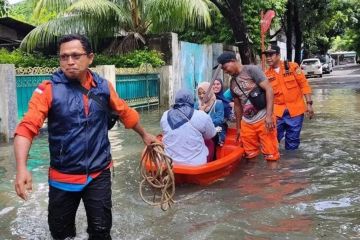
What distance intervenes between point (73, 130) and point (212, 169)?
2.89 metres

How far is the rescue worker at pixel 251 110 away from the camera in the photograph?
680 cm

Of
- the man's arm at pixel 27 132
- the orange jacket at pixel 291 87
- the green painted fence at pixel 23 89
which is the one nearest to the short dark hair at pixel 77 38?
the man's arm at pixel 27 132

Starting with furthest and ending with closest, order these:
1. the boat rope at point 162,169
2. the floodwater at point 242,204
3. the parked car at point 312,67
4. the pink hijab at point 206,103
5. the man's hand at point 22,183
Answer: the parked car at point 312,67, the pink hijab at point 206,103, the floodwater at point 242,204, the boat rope at point 162,169, the man's hand at point 22,183

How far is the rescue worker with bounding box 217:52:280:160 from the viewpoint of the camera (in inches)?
268

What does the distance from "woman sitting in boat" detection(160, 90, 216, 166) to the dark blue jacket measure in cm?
236

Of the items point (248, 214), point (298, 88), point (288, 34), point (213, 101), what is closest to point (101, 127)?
point (248, 214)

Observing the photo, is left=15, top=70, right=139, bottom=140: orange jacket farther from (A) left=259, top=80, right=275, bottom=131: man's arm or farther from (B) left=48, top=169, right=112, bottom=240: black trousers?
(A) left=259, top=80, right=275, bottom=131: man's arm

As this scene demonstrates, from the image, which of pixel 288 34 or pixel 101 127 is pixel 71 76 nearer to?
pixel 101 127

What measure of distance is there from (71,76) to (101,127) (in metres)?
0.44

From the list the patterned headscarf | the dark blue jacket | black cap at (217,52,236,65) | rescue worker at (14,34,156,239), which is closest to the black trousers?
rescue worker at (14,34,156,239)

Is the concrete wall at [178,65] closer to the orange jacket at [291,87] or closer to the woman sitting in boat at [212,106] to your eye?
the orange jacket at [291,87]

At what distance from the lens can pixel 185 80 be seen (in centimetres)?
1836

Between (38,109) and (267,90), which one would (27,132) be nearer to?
(38,109)

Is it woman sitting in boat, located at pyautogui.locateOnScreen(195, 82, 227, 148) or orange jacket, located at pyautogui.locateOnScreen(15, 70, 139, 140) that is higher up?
orange jacket, located at pyautogui.locateOnScreen(15, 70, 139, 140)
